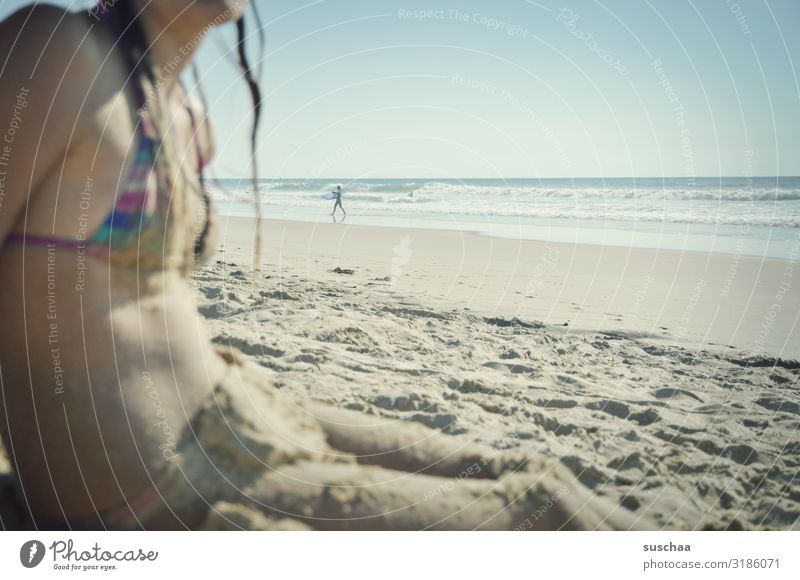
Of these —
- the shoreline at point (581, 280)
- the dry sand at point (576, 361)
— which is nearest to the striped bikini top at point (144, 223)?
the dry sand at point (576, 361)

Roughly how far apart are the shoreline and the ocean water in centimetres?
71

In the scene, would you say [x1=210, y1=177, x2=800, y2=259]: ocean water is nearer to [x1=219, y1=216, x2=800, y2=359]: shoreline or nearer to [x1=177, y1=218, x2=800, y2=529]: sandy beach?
[x1=219, y1=216, x2=800, y2=359]: shoreline

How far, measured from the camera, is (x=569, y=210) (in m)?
11.6

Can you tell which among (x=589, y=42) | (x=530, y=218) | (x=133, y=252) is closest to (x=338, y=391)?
(x=133, y=252)

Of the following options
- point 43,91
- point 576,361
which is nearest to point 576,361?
point 576,361

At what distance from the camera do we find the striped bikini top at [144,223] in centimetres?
133

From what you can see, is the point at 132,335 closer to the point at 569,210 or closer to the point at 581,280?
the point at 581,280

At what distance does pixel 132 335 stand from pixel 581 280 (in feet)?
16.2

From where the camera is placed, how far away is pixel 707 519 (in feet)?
6.77

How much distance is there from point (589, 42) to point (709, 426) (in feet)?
5.91

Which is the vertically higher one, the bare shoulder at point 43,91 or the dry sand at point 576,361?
the bare shoulder at point 43,91

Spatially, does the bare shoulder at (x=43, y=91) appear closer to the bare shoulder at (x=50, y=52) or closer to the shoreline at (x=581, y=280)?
the bare shoulder at (x=50, y=52)
